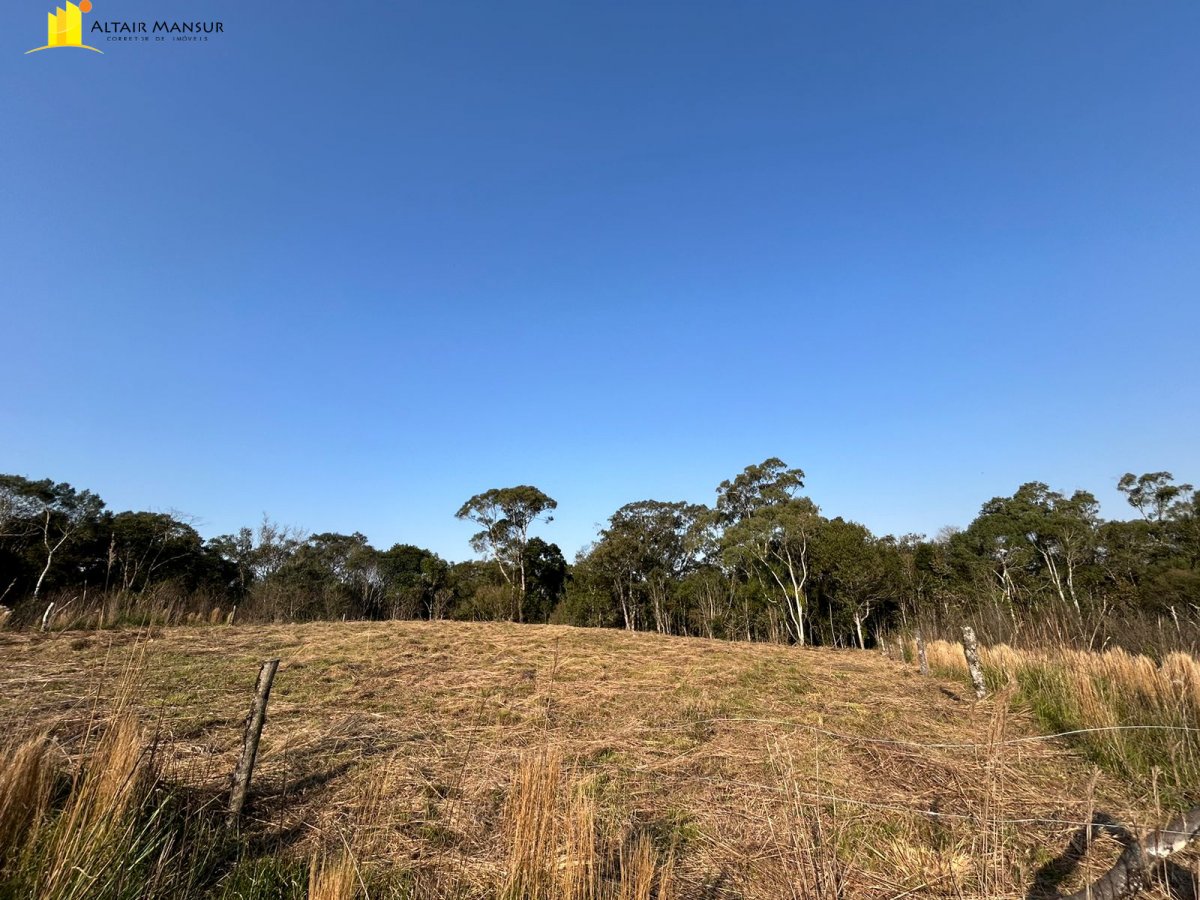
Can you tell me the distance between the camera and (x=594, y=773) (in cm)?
383

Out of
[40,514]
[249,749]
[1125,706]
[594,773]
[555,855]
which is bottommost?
[594,773]

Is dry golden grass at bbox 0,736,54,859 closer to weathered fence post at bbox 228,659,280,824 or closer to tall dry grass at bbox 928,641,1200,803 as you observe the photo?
weathered fence post at bbox 228,659,280,824

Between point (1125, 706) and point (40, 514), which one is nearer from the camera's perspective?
point (1125, 706)

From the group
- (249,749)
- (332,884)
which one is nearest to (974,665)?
(332,884)

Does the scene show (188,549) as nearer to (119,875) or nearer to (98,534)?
(98,534)

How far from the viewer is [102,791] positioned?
2.12 m

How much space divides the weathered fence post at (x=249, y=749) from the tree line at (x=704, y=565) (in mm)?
21733

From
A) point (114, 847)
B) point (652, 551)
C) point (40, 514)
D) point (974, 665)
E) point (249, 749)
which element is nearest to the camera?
point (114, 847)

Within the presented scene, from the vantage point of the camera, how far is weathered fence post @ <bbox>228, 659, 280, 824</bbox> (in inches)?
112

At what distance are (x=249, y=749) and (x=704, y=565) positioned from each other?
97.6ft

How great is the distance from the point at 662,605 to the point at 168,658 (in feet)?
81.1

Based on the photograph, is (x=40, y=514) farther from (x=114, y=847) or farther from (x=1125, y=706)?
(x=1125, y=706)

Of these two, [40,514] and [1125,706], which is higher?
[40,514]

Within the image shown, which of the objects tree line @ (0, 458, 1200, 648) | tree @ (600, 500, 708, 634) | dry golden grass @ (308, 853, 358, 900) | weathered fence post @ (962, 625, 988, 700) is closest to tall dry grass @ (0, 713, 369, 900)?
dry golden grass @ (308, 853, 358, 900)
